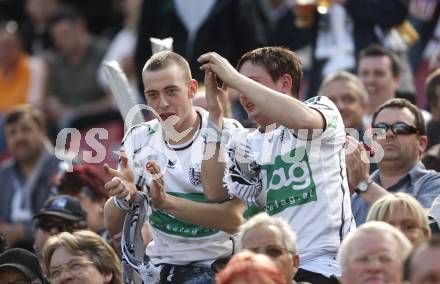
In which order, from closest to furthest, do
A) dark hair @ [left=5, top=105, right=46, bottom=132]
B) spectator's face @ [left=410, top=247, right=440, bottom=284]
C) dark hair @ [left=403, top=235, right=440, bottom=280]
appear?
spectator's face @ [left=410, top=247, right=440, bottom=284], dark hair @ [left=403, top=235, right=440, bottom=280], dark hair @ [left=5, top=105, right=46, bottom=132]

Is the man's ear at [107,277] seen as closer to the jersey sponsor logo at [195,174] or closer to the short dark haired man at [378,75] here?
the jersey sponsor logo at [195,174]

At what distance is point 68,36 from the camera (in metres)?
16.7

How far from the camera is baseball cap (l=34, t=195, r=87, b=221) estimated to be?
1070cm

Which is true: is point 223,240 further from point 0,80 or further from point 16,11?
point 16,11

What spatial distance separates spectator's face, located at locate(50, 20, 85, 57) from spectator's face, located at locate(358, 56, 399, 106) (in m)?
5.14

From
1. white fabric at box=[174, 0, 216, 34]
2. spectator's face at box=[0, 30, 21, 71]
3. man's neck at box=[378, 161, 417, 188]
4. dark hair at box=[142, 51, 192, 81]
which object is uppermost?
white fabric at box=[174, 0, 216, 34]

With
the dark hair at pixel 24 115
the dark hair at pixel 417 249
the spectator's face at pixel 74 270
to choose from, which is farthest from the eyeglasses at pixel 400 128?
the dark hair at pixel 24 115

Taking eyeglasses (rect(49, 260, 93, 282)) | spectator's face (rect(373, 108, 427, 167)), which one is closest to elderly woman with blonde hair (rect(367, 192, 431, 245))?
spectator's face (rect(373, 108, 427, 167))

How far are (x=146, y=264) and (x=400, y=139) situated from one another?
2.15 metres

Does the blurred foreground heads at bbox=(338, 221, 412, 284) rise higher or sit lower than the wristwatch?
lower

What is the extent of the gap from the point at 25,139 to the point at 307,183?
5.72m

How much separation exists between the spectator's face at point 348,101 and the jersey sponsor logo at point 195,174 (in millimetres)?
2711

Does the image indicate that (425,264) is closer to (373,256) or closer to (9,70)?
(373,256)

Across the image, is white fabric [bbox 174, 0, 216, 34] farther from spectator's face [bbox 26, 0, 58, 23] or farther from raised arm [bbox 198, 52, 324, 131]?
raised arm [bbox 198, 52, 324, 131]
